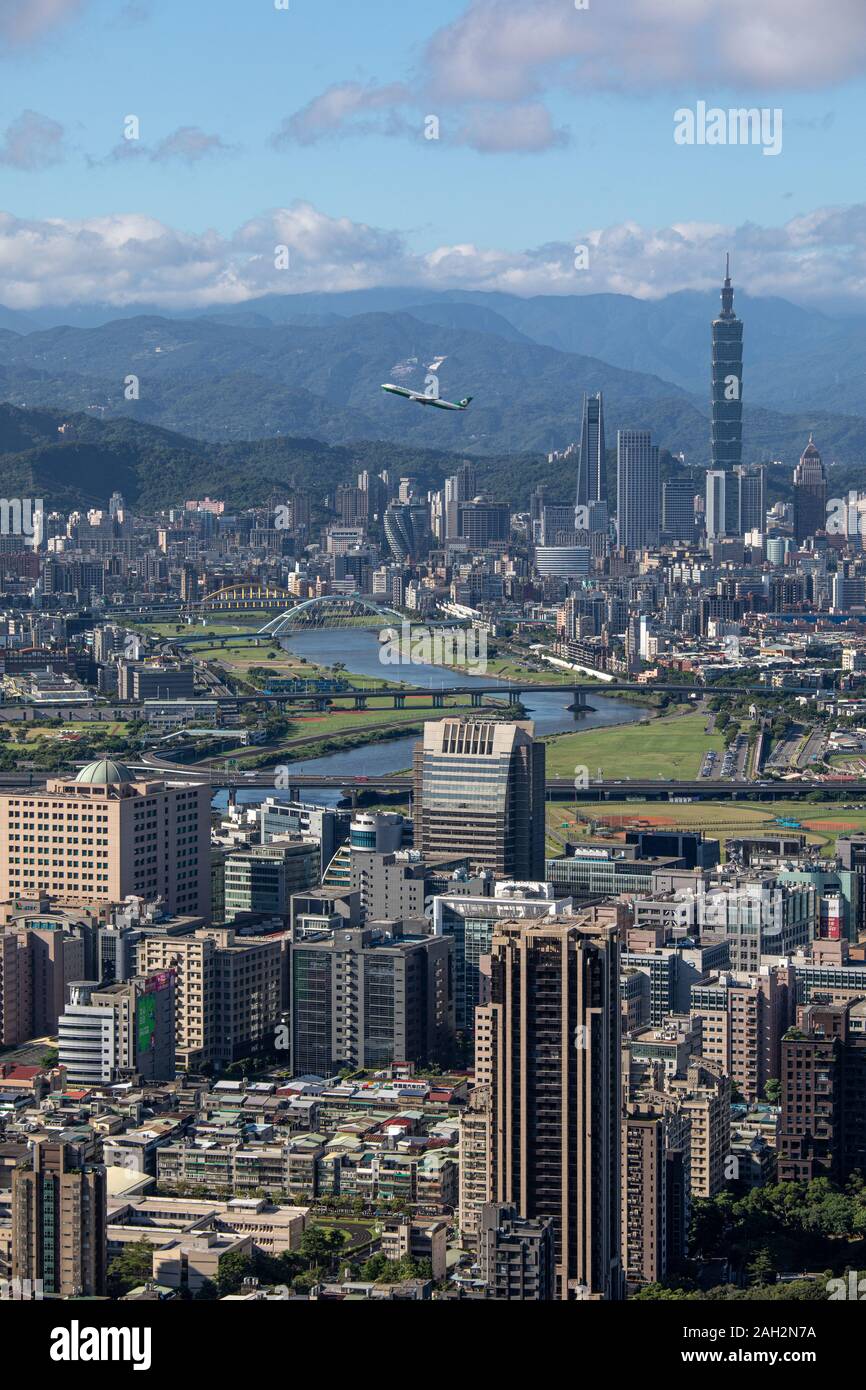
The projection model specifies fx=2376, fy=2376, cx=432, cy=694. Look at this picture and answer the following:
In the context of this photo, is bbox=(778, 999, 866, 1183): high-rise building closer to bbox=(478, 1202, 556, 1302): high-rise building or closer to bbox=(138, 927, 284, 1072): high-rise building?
bbox=(478, 1202, 556, 1302): high-rise building

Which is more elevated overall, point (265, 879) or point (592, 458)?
point (592, 458)

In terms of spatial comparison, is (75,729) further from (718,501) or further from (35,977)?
(718,501)

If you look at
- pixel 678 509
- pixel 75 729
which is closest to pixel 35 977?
pixel 75 729

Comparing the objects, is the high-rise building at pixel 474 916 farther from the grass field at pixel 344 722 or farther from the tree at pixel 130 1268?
the grass field at pixel 344 722

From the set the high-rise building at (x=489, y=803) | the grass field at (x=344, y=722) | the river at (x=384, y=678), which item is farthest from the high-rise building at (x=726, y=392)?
the high-rise building at (x=489, y=803)
